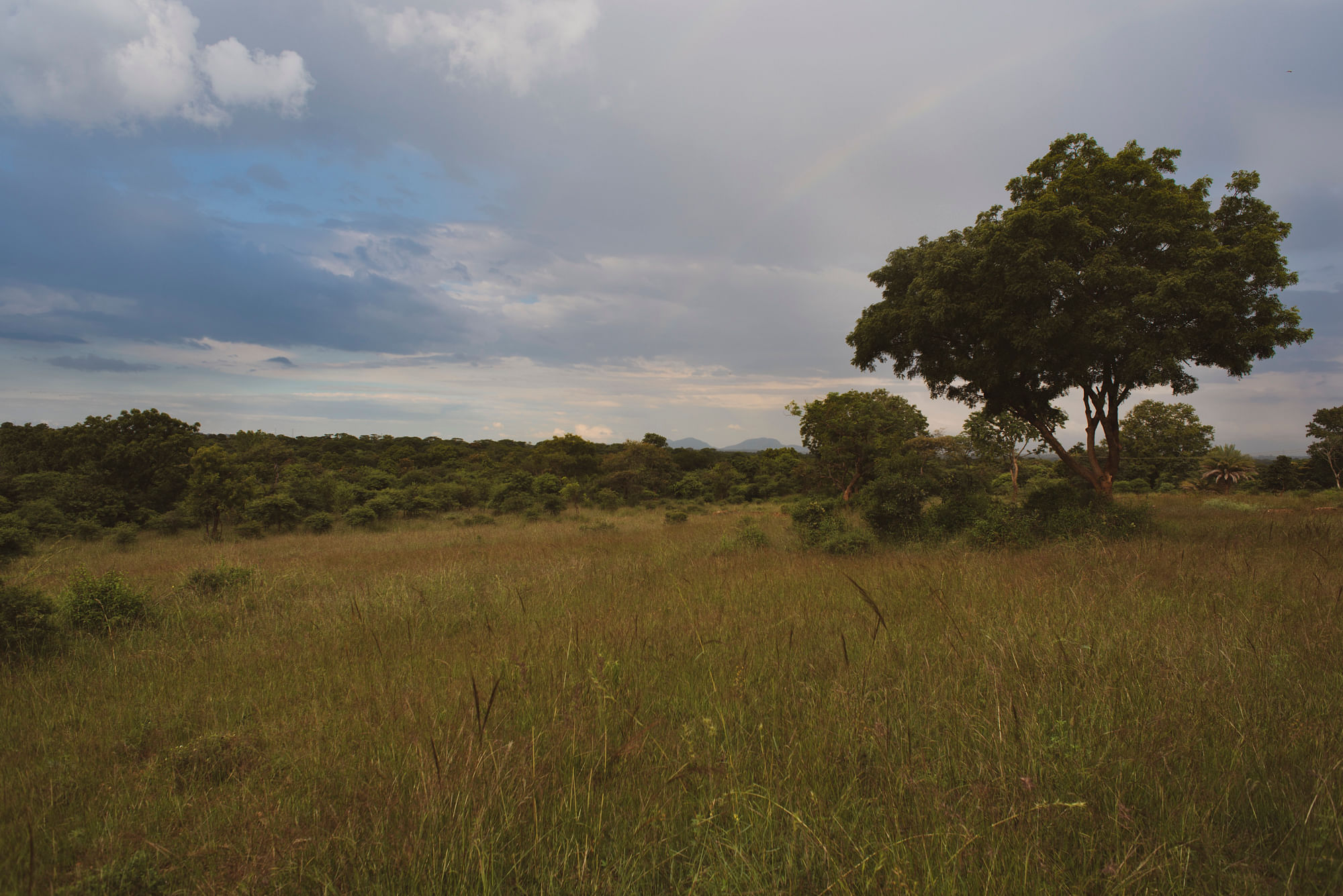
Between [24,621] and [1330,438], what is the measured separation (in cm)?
6001

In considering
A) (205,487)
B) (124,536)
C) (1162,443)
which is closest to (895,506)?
(205,487)

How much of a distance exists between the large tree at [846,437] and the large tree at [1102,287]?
2565 mm

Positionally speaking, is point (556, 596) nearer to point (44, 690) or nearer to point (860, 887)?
point (44, 690)

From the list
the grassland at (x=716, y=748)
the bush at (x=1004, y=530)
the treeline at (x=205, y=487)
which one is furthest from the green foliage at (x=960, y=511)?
the grassland at (x=716, y=748)

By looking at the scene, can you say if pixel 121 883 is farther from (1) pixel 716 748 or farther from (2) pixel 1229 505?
(2) pixel 1229 505

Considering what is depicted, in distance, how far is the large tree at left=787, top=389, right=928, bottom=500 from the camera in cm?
1499

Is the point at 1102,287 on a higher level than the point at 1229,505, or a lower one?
higher

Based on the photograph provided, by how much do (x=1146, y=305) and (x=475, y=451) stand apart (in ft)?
198

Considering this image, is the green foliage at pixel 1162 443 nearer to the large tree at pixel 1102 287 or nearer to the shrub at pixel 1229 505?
the shrub at pixel 1229 505

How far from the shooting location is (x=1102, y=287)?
1088 centimetres

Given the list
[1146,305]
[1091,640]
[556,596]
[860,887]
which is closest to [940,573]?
[1091,640]

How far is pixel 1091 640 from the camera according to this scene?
13.2 feet

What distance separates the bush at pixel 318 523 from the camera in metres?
20.5

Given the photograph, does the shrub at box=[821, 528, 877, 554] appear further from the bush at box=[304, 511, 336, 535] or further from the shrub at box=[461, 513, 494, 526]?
the bush at box=[304, 511, 336, 535]
